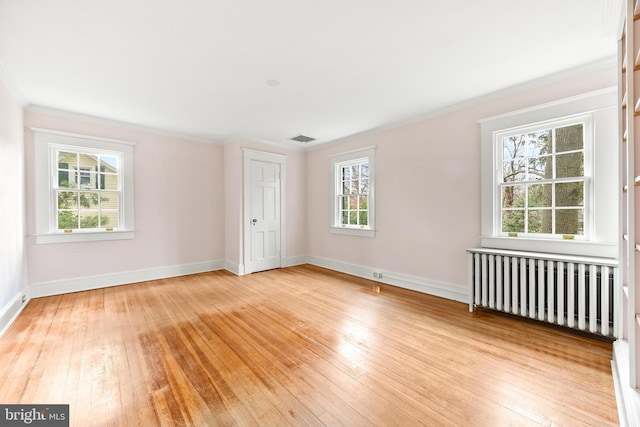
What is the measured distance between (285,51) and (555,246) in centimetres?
329

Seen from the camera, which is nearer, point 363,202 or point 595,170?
point 595,170

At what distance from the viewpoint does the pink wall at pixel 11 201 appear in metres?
2.71

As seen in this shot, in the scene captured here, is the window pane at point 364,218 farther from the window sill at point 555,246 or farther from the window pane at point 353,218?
the window sill at point 555,246

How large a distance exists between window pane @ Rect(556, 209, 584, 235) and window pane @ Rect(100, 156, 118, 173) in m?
6.04

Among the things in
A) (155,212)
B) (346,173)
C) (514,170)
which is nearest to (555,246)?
(514,170)

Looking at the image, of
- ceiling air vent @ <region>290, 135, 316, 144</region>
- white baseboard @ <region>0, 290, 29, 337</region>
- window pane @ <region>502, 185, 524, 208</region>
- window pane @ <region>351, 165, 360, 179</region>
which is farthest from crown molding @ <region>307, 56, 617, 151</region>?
white baseboard @ <region>0, 290, 29, 337</region>

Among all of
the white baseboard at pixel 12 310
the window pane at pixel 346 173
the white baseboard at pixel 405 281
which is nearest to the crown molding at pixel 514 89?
the window pane at pixel 346 173

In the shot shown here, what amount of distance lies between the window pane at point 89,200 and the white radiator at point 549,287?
5.38 meters

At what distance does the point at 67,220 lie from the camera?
3859mm

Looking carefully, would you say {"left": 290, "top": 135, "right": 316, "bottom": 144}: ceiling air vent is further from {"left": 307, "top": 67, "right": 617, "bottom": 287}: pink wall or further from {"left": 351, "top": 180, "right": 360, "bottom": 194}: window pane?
{"left": 351, "top": 180, "right": 360, "bottom": 194}: window pane

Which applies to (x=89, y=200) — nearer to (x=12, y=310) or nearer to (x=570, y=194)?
(x=12, y=310)

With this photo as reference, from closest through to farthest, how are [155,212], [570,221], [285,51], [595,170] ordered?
[285,51] < [595,170] < [570,221] < [155,212]

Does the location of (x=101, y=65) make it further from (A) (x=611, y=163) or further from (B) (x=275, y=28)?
(A) (x=611, y=163)
